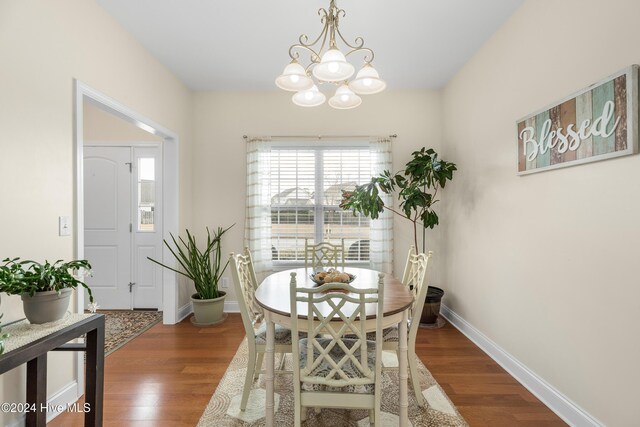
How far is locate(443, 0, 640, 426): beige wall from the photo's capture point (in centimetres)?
161

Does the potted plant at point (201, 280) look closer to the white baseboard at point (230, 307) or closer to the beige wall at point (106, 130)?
the white baseboard at point (230, 307)

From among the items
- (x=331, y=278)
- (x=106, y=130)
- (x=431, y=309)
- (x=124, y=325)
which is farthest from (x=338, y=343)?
(x=106, y=130)

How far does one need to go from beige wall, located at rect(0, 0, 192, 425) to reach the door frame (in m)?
0.05

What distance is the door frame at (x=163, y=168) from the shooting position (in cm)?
215

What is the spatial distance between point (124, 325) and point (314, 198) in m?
2.62

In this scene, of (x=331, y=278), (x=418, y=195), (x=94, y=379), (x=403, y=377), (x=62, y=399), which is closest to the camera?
(x=403, y=377)

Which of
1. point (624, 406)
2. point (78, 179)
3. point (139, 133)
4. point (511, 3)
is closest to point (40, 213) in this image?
point (78, 179)

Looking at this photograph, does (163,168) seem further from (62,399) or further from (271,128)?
(62,399)

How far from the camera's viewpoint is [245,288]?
2.34m

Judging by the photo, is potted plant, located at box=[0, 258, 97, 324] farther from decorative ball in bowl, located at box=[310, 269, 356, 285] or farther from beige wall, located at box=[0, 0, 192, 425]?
decorative ball in bowl, located at box=[310, 269, 356, 285]

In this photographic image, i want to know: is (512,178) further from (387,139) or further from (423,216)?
(387,139)

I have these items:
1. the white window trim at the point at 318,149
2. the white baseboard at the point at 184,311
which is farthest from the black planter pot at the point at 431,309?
the white baseboard at the point at 184,311

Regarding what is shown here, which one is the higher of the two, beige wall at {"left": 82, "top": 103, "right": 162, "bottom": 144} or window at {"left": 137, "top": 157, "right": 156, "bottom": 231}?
beige wall at {"left": 82, "top": 103, "right": 162, "bottom": 144}

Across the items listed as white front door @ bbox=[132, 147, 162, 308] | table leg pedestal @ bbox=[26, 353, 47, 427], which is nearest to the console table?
table leg pedestal @ bbox=[26, 353, 47, 427]
